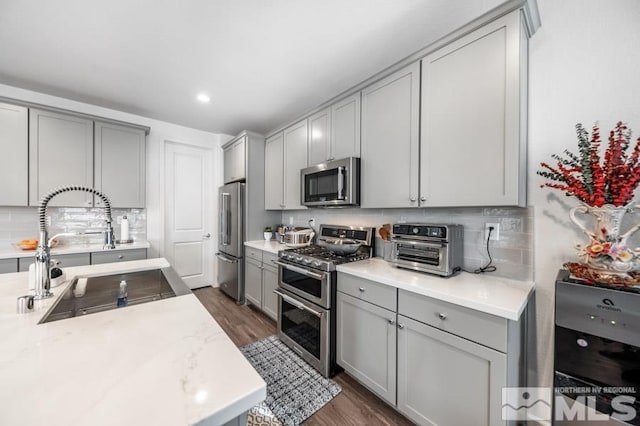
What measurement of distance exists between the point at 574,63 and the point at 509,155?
2.20ft

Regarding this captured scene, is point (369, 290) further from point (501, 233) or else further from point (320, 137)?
point (320, 137)

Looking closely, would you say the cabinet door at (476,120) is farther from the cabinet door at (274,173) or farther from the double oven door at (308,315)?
the cabinet door at (274,173)

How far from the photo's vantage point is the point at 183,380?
0.61 m

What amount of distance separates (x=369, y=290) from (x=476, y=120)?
1.29 meters

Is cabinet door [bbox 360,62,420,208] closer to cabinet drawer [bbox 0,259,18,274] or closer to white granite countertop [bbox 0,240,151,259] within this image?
Result: white granite countertop [bbox 0,240,151,259]

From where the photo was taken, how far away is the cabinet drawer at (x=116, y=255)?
2.74m

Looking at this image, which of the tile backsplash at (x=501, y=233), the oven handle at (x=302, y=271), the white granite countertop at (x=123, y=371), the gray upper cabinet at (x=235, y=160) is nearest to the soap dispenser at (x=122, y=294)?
the white granite countertop at (x=123, y=371)

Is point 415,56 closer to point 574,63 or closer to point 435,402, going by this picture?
point 574,63

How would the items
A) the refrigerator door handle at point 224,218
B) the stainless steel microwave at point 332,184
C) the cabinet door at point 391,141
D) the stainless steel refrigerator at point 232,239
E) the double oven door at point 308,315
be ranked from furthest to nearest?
1. the refrigerator door handle at point 224,218
2. the stainless steel refrigerator at point 232,239
3. the stainless steel microwave at point 332,184
4. the double oven door at point 308,315
5. the cabinet door at point 391,141

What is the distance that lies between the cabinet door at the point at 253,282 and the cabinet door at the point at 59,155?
6.50 feet

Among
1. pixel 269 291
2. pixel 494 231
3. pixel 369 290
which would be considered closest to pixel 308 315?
pixel 369 290

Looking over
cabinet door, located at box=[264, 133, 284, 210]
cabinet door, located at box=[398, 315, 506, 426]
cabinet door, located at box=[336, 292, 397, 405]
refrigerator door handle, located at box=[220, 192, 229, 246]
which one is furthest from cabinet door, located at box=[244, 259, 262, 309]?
cabinet door, located at box=[398, 315, 506, 426]

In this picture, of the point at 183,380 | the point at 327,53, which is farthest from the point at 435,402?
the point at 327,53

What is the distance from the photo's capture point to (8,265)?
7.70ft
